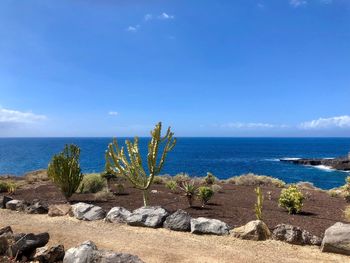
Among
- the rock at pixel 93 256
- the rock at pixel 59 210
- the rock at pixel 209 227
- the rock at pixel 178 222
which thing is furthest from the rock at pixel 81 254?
the rock at pixel 59 210

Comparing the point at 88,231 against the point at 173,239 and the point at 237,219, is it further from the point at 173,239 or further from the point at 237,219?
the point at 237,219

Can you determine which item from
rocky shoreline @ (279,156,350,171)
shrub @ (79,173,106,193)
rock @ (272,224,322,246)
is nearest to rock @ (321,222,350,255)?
→ rock @ (272,224,322,246)

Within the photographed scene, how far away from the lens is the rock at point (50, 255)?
28.8 feet

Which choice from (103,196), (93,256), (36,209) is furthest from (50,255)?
(103,196)

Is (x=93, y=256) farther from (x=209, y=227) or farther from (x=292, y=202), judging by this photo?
(x=292, y=202)

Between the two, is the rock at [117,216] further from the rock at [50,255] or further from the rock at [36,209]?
the rock at [50,255]

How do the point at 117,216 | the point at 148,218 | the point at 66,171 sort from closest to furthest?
the point at 148,218, the point at 117,216, the point at 66,171

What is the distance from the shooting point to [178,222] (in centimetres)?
1159

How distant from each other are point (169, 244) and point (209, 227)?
1.54 metres

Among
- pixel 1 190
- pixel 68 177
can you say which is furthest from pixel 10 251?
pixel 1 190

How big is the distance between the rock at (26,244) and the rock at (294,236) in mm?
6289

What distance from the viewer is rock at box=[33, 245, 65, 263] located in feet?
28.8

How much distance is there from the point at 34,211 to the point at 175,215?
5.85 m

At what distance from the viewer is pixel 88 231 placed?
1155cm
